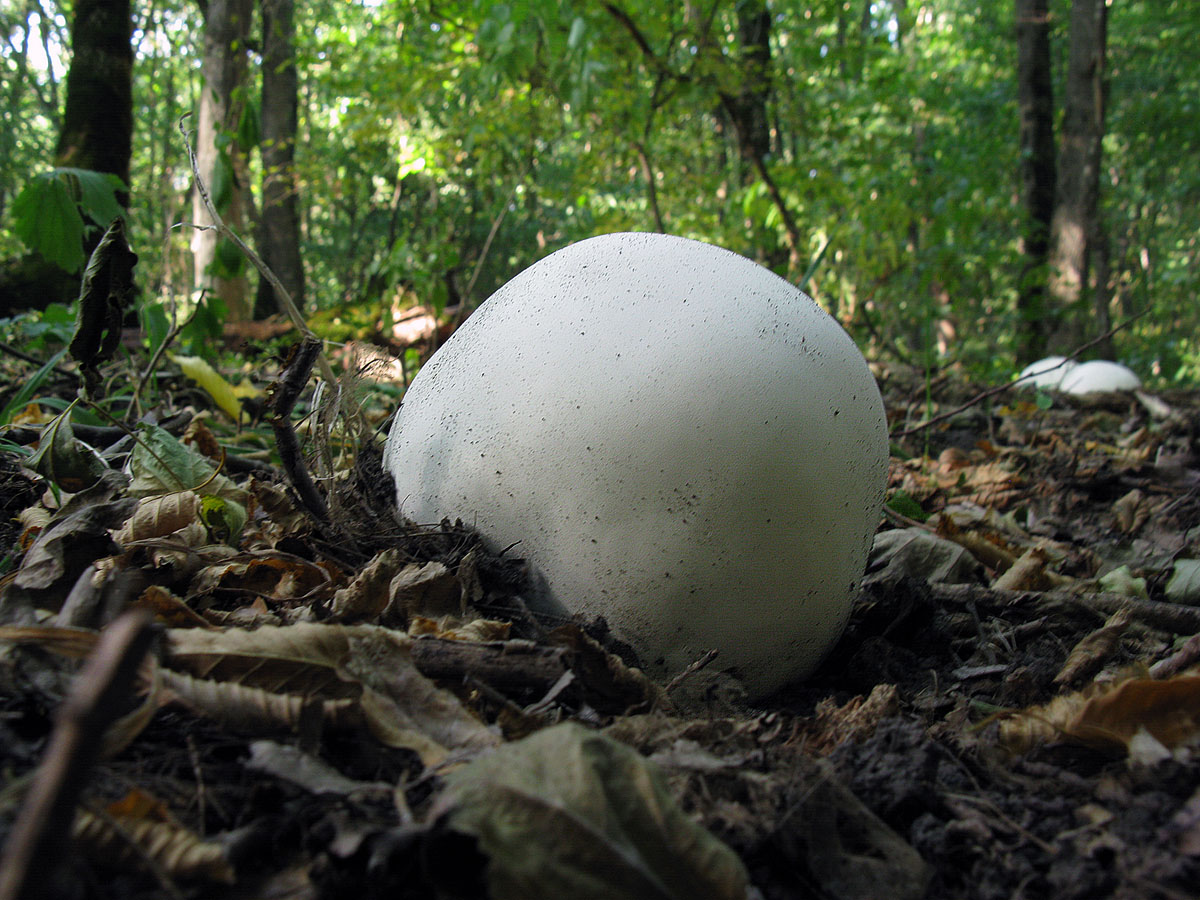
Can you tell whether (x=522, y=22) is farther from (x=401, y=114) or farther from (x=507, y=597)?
(x=507, y=597)

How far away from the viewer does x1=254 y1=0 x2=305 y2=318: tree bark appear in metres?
9.56

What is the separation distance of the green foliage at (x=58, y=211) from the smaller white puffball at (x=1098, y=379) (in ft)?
24.3

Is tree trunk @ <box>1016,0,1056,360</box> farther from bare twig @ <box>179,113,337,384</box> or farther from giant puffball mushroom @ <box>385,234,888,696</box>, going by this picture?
bare twig @ <box>179,113,337,384</box>

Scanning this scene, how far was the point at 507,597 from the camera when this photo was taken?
169 cm

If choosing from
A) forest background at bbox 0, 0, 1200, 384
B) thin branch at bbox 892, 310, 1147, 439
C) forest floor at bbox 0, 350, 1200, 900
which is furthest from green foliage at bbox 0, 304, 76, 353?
thin branch at bbox 892, 310, 1147, 439

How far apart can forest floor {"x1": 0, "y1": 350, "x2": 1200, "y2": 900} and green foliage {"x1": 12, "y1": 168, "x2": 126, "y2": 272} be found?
2.27ft

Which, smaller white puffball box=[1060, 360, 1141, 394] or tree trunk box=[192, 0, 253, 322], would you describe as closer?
tree trunk box=[192, 0, 253, 322]

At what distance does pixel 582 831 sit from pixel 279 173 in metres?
11.3

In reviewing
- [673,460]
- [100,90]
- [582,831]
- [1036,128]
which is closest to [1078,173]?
[1036,128]

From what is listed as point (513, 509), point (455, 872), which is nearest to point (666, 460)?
point (513, 509)

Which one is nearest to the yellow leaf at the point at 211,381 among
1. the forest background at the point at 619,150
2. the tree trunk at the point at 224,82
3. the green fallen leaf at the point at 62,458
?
the forest background at the point at 619,150

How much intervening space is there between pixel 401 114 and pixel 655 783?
6182 mm

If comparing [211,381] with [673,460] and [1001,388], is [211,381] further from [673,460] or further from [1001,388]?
[1001,388]

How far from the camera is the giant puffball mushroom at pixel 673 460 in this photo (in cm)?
164
